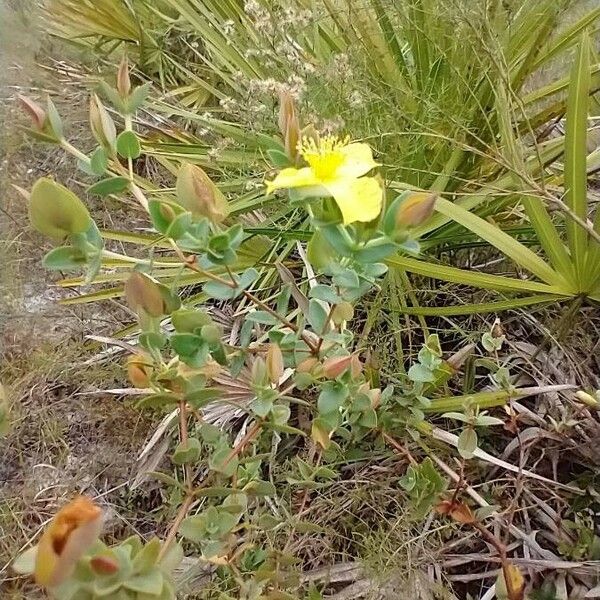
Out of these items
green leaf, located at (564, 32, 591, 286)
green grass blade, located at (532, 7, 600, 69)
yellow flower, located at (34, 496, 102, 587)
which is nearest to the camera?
yellow flower, located at (34, 496, 102, 587)

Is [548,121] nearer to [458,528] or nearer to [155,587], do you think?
[458,528]

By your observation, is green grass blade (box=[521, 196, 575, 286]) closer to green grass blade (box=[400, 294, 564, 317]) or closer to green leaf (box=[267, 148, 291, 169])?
green grass blade (box=[400, 294, 564, 317])

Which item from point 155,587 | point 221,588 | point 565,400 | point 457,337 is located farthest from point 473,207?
point 155,587

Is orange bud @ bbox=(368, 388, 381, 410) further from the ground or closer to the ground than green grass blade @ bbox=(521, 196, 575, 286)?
further from the ground

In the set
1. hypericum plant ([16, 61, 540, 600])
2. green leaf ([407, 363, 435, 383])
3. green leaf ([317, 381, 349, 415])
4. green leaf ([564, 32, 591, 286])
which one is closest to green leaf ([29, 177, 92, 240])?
hypericum plant ([16, 61, 540, 600])

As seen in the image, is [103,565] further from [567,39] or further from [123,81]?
[567,39]

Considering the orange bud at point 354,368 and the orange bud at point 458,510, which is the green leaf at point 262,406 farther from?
the orange bud at point 458,510
